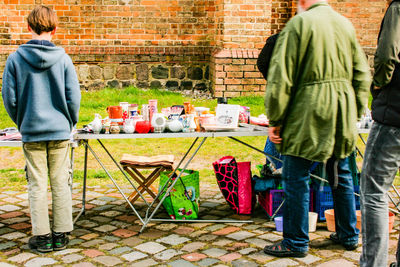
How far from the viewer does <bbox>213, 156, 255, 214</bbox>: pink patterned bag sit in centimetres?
486

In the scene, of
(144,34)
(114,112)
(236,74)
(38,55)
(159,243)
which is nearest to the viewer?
(38,55)

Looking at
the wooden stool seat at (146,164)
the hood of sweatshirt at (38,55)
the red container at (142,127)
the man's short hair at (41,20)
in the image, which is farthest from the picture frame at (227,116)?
the man's short hair at (41,20)

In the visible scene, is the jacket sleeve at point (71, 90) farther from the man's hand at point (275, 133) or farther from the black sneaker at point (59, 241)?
the man's hand at point (275, 133)

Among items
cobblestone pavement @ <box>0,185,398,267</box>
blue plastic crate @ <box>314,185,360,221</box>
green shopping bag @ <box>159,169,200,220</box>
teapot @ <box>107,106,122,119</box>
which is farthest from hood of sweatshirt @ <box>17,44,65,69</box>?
blue plastic crate @ <box>314,185,360,221</box>

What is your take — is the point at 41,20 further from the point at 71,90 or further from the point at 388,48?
the point at 388,48

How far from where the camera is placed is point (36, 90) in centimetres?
390

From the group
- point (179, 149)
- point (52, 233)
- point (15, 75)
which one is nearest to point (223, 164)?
point (52, 233)

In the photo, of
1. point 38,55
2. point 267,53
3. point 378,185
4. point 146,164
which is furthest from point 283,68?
point 146,164

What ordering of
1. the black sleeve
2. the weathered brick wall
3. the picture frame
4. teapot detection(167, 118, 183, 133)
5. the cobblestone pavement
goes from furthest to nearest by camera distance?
the weathered brick wall, the black sleeve, the picture frame, teapot detection(167, 118, 183, 133), the cobblestone pavement

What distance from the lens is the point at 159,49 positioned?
36.3 feet

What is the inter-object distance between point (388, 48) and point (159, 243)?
2.36 meters

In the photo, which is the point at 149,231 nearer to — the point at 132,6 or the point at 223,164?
the point at 223,164

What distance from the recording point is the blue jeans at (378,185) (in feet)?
10.5

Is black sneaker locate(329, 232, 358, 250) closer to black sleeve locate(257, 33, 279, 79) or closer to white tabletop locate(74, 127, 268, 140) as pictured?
white tabletop locate(74, 127, 268, 140)
